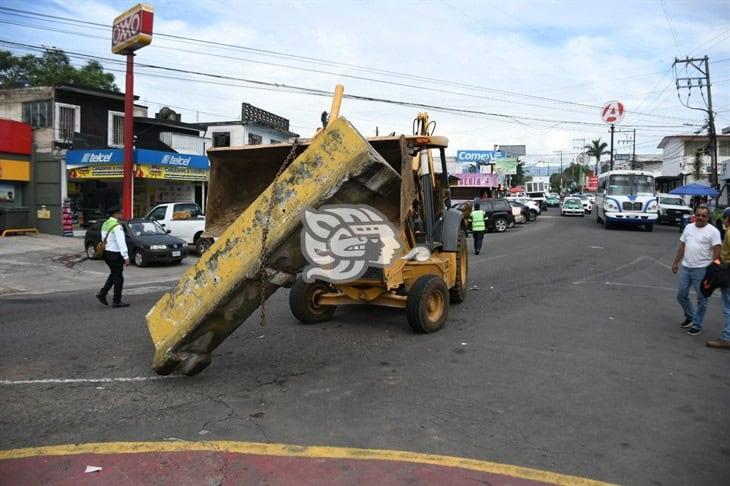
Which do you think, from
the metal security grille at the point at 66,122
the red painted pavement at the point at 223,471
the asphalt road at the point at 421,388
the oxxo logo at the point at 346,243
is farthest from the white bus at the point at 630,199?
the red painted pavement at the point at 223,471

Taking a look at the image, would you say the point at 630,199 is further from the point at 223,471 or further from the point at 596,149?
the point at 596,149

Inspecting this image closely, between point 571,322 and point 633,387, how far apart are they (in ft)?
8.81

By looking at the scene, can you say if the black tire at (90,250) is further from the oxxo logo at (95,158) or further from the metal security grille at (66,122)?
the metal security grille at (66,122)

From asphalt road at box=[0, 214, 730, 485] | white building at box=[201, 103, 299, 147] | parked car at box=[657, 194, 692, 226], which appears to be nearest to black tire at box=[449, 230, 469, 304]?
asphalt road at box=[0, 214, 730, 485]

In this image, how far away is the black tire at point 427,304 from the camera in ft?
22.4

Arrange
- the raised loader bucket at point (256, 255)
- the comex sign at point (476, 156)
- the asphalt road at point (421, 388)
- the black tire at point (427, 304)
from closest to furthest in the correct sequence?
the asphalt road at point (421, 388), the raised loader bucket at point (256, 255), the black tire at point (427, 304), the comex sign at point (476, 156)

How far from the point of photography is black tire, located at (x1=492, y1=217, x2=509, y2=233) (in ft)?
92.0

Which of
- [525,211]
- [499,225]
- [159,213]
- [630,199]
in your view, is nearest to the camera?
[159,213]

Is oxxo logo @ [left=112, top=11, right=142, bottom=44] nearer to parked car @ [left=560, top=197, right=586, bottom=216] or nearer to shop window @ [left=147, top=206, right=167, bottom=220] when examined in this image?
shop window @ [left=147, top=206, right=167, bottom=220]

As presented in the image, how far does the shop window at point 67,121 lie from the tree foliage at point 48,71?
17574mm

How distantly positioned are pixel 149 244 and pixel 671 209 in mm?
28727

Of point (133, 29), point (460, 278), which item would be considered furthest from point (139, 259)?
point (460, 278)

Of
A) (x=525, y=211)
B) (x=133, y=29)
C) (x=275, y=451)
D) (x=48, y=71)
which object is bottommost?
(x=275, y=451)

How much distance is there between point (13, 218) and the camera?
21.8 meters
